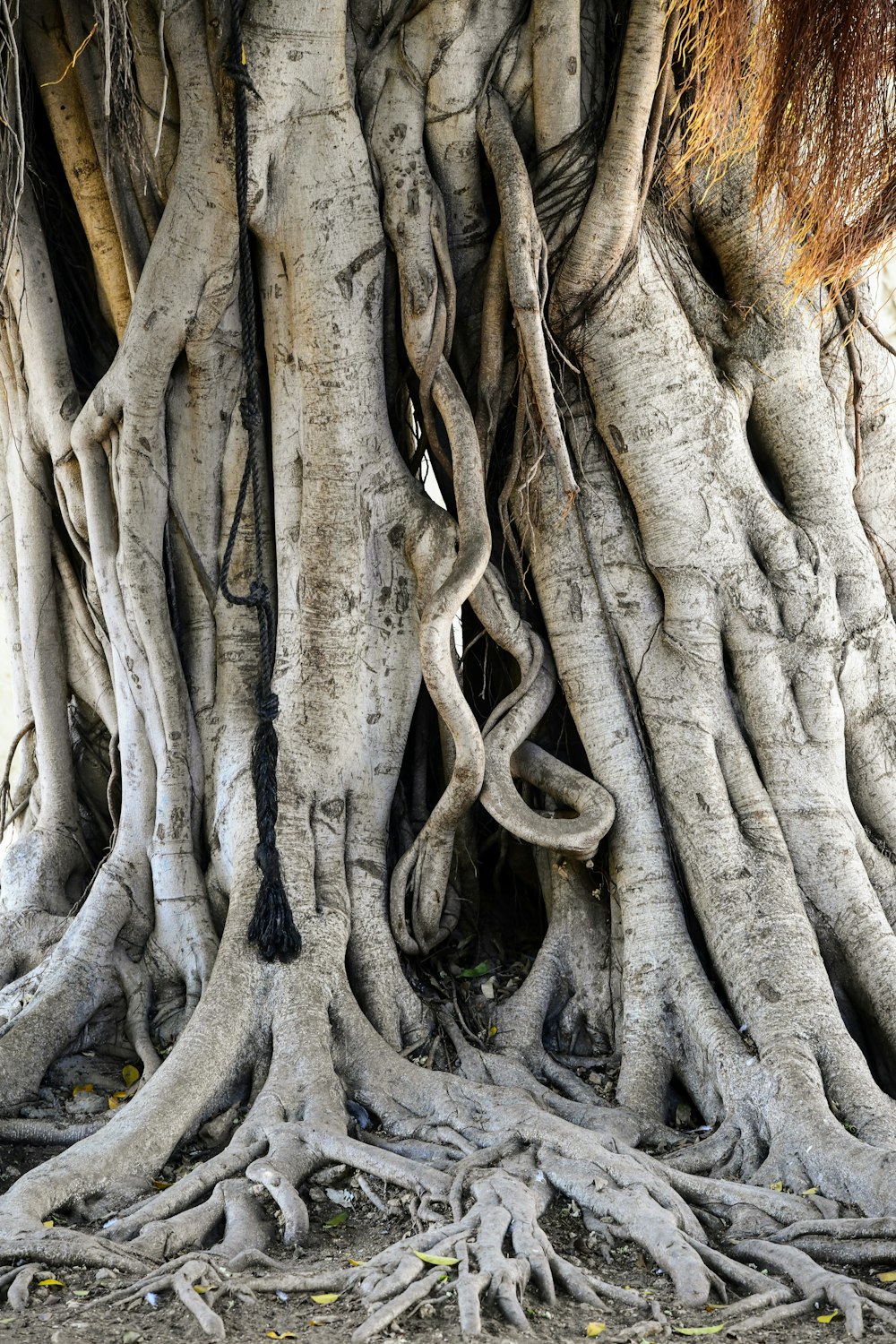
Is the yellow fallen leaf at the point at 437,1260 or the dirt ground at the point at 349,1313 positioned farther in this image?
the yellow fallen leaf at the point at 437,1260

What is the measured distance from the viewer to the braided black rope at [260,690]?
3.47 m

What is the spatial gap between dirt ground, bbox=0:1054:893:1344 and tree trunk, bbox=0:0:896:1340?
0.48m

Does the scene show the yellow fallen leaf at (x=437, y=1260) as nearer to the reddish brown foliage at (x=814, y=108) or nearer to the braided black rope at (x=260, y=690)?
the braided black rope at (x=260, y=690)

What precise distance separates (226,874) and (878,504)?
265cm

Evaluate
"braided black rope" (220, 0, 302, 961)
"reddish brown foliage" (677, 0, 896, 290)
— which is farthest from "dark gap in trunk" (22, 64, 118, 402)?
"reddish brown foliage" (677, 0, 896, 290)

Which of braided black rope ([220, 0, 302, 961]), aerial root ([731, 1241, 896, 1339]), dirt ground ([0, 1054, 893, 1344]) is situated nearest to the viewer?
dirt ground ([0, 1054, 893, 1344])

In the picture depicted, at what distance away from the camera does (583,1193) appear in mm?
2811

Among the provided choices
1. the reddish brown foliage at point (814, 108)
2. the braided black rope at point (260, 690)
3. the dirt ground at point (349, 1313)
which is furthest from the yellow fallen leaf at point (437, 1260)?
the reddish brown foliage at point (814, 108)

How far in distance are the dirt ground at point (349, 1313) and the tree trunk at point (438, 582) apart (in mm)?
477

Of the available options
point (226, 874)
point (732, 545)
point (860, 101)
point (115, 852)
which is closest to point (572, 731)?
point (732, 545)

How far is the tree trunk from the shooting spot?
3.54m

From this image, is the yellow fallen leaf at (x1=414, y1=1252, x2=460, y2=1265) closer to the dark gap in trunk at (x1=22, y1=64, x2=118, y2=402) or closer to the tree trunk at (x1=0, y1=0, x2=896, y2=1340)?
the tree trunk at (x1=0, y1=0, x2=896, y2=1340)

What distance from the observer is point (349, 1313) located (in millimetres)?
2404

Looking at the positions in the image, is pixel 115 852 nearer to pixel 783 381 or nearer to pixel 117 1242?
pixel 117 1242
